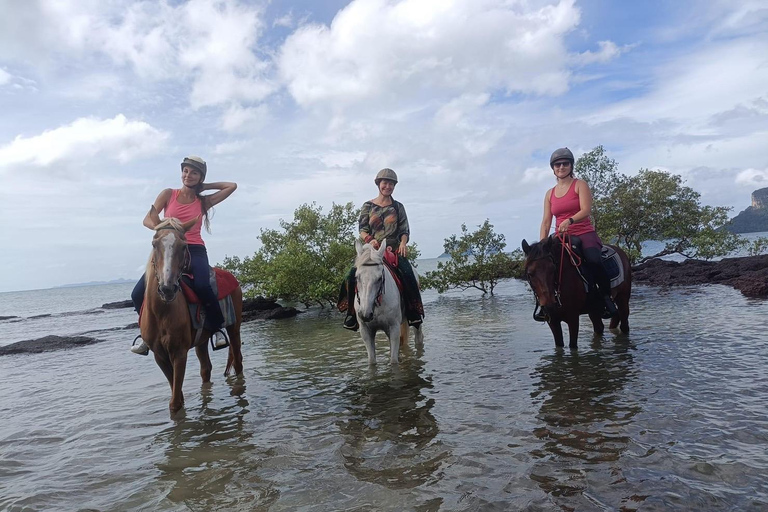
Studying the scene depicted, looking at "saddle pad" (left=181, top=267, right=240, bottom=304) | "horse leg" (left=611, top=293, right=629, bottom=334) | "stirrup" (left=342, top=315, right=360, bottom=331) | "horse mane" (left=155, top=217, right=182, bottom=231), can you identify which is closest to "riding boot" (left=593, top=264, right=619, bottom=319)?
"horse leg" (left=611, top=293, right=629, bottom=334)

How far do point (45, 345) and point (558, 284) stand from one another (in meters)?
17.8

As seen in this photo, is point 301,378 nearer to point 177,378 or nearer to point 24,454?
point 177,378

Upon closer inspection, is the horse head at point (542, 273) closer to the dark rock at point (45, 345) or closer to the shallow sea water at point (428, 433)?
the shallow sea water at point (428, 433)

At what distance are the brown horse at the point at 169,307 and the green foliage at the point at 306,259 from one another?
41.5 feet

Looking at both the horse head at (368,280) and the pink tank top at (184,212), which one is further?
the horse head at (368,280)

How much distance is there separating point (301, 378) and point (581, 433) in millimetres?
4924

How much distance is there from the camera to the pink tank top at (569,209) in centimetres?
803

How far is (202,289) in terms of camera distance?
6.36 meters

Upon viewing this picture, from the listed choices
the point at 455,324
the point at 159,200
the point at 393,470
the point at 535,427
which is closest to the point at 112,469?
the point at 393,470

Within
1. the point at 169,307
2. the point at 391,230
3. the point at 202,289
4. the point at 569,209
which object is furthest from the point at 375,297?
the point at 569,209

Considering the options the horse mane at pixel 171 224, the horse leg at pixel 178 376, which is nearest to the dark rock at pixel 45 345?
the horse leg at pixel 178 376

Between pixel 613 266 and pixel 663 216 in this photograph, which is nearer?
pixel 613 266

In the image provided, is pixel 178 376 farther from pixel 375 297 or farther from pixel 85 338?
pixel 85 338

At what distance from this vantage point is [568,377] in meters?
6.45
